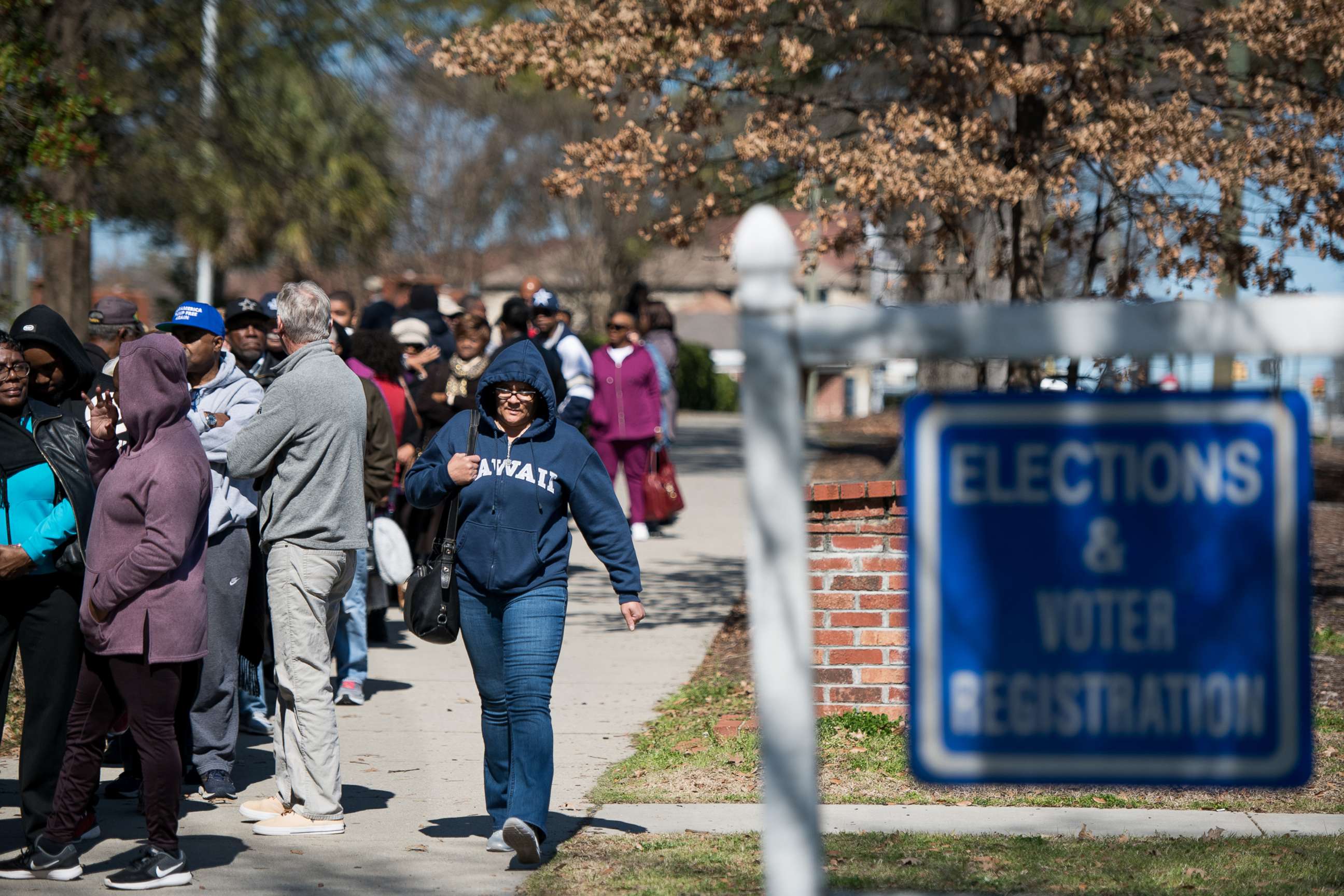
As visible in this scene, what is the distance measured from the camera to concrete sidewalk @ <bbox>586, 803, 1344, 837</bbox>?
5539 mm

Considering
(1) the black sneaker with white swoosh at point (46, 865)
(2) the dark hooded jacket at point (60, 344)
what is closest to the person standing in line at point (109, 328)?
(2) the dark hooded jacket at point (60, 344)

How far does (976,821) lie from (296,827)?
250 centimetres

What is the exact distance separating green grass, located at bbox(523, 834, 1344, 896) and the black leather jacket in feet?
6.28

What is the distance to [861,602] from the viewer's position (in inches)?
276

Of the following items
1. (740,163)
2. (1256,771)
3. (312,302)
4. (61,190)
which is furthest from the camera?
(61,190)

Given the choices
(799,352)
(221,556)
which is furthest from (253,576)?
(799,352)

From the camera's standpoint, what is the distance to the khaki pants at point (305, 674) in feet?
18.7

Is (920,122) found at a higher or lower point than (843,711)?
higher

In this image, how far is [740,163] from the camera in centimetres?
972

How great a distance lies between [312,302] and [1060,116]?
4948 millimetres

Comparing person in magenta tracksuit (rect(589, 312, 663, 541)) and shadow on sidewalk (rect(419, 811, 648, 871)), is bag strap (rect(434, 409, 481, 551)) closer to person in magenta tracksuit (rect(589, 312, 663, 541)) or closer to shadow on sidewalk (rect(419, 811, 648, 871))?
shadow on sidewalk (rect(419, 811, 648, 871))

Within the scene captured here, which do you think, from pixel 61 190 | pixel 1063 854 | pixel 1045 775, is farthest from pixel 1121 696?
pixel 61 190

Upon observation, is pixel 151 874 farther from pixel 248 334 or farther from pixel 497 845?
pixel 248 334

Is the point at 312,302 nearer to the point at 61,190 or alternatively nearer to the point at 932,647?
the point at 932,647
